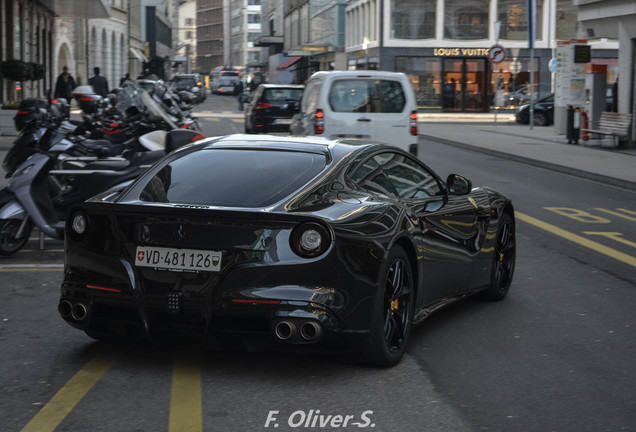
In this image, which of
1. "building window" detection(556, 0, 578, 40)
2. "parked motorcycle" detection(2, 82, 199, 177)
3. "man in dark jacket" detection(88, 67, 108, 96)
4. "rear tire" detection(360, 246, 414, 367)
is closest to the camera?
"rear tire" detection(360, 246, 414, 367)

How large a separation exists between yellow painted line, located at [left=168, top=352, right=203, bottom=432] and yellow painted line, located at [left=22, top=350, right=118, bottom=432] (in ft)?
1.28

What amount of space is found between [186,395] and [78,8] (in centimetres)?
4118

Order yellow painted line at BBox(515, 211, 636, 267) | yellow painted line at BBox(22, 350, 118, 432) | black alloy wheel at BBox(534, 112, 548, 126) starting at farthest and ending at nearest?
black alloy wheel at BBox(534, 112, 548, 126)
yellow painted line at BBox(515, 211, 636, 267)
yellow painted line at BBox(22, 350, 118, 432)

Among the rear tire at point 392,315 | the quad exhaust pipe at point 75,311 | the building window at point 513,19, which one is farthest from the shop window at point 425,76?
A: the quad exhaust pipe at point 75,311

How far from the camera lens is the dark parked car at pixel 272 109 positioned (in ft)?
96.6

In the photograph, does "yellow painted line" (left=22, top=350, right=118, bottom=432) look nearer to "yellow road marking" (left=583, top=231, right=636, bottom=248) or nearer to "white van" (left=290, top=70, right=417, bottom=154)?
"yellow road marking" (left=583, top=231, right=636, bottom=248)

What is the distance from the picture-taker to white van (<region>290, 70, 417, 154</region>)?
57.5 feet

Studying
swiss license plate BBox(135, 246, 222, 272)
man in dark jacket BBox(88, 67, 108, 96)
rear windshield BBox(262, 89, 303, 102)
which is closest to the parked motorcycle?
swiss license plate BBox(135, 246, 222, 272)

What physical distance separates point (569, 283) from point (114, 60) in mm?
62542

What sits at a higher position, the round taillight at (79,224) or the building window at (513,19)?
the building window at (513,19)

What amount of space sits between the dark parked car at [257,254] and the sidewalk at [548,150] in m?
12.5

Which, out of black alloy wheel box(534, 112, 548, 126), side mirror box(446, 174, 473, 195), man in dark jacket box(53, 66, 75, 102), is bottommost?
side mirror box(446, 174, 473, 195)

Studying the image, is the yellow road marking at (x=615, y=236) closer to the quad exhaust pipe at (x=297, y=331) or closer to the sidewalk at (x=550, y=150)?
the sidewalk at (x=550, y=150)

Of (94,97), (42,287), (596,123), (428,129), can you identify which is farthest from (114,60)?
(42,287)
